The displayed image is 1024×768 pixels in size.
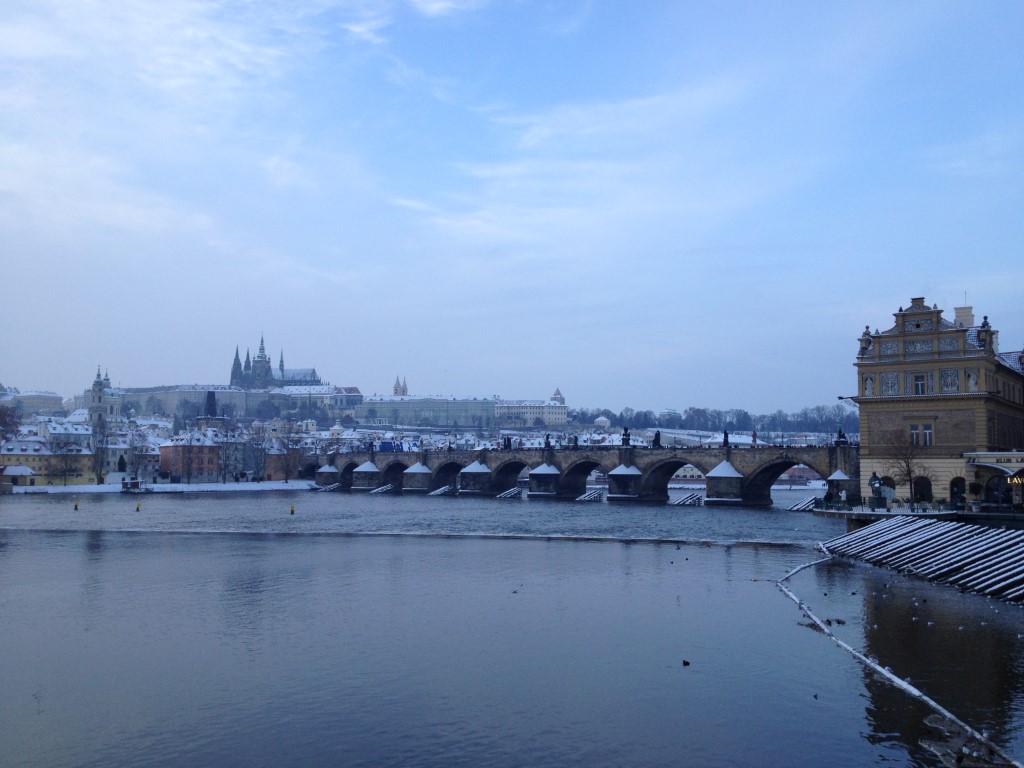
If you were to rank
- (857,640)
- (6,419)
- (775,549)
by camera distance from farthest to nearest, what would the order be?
(6,419), (775,549), (857,640)

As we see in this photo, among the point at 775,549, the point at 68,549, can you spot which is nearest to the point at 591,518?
the point at 775,549

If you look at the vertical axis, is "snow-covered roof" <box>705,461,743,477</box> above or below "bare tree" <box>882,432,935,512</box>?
below

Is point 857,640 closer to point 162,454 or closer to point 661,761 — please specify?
point 661,761

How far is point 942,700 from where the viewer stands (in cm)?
1506

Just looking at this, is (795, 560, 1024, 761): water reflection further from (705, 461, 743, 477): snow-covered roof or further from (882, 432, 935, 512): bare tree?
(705, 461, 743, 477): snow-covered roof

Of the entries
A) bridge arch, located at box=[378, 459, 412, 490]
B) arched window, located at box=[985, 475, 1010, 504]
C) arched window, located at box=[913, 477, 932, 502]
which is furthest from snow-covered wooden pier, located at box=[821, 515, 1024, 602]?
bridge arch, located at box=[378, 459, 412, 490]

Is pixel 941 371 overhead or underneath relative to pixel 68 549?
overhead

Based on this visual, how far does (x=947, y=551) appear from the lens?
94.2 ft

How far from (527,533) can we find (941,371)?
19613 millimetres

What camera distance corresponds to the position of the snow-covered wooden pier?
24688mm

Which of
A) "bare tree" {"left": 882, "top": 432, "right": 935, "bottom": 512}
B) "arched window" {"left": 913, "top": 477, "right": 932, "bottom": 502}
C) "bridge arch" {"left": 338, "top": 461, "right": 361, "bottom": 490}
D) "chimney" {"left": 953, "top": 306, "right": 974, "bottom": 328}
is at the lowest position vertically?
"bridge arch" {"left": 338, "top": 461, "right": 361, "bottom": 490}

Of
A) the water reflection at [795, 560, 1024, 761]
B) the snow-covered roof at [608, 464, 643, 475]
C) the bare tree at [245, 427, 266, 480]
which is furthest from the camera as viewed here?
the bare tree at [245, 427, 266, 480]

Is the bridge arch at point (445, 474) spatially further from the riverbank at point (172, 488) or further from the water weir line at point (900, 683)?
the water weir line at point (900, 683)

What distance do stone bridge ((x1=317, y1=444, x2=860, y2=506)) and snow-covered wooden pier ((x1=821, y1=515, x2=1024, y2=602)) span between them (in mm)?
21158
